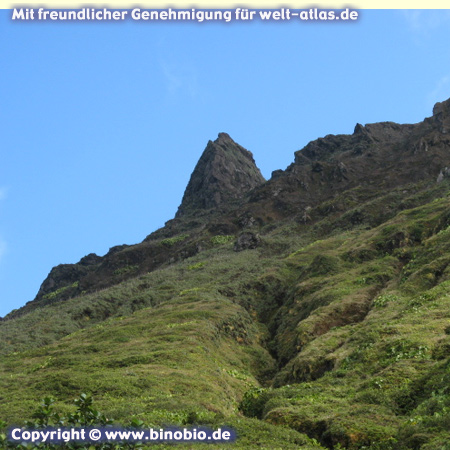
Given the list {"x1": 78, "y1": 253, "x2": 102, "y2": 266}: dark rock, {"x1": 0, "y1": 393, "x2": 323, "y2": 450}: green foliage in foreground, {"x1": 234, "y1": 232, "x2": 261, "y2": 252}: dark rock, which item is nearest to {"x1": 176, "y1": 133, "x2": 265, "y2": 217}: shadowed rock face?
{"x1": 78, "y1": 253, "x2": 102, "y2": 266}: dark rock

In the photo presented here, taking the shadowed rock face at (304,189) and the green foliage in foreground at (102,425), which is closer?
the green foliage in foreground at (102,425)

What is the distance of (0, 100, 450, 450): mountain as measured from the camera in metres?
20.8

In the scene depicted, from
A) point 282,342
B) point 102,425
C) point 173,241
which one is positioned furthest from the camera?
point 173,241

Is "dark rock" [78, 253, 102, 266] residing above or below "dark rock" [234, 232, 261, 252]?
above

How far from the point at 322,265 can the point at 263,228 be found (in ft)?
209

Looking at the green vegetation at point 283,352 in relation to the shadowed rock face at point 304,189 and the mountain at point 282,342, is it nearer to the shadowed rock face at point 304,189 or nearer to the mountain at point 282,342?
the mountain at point 282,342

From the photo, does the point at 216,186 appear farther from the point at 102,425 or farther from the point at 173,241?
the point at 102,425

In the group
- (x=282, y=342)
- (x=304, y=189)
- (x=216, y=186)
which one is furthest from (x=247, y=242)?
(x=216, y=186)

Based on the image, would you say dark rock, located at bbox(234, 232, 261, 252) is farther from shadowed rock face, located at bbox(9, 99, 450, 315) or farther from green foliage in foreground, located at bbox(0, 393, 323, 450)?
green foliage in foreground, located at bbox(0, 393, 323, 450)

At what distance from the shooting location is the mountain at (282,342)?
68.3 ft

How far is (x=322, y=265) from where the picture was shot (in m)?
57.3

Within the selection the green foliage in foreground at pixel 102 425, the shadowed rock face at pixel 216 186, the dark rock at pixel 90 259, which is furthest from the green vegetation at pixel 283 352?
the shadowed rock face at pixel 216 186

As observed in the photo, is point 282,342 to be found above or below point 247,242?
below

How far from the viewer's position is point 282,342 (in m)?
44.9
